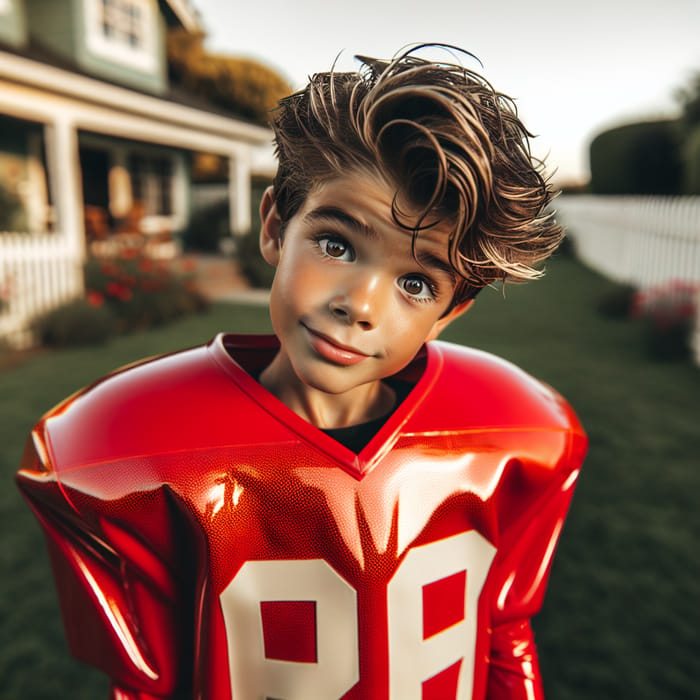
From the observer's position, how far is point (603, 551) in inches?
126

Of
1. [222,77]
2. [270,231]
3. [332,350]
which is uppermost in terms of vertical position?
[222,77]

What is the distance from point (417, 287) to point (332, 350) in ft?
0.53

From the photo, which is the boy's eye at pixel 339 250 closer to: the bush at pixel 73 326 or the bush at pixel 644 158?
the bush at pixel 73 326

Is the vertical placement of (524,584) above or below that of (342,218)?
below

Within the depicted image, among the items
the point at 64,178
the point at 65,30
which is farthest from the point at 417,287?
the point at 65,30

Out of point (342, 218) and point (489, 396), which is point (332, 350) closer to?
point (342, 218)

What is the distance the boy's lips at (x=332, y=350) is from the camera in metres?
0.90

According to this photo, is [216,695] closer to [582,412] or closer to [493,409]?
[493,409]

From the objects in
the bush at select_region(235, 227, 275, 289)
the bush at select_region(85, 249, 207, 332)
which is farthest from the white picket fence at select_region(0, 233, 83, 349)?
the bush at select_region(235, 227, 275, 289)

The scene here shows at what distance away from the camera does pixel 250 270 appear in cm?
1259

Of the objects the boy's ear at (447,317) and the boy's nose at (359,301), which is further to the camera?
the boy's ear at (447,317)

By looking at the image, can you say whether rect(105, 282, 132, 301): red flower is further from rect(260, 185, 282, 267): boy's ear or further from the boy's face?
the boy's face

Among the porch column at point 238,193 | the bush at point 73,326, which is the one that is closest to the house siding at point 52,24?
the porch column at point 238,193

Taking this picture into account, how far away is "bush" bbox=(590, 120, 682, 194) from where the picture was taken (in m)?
18.6
